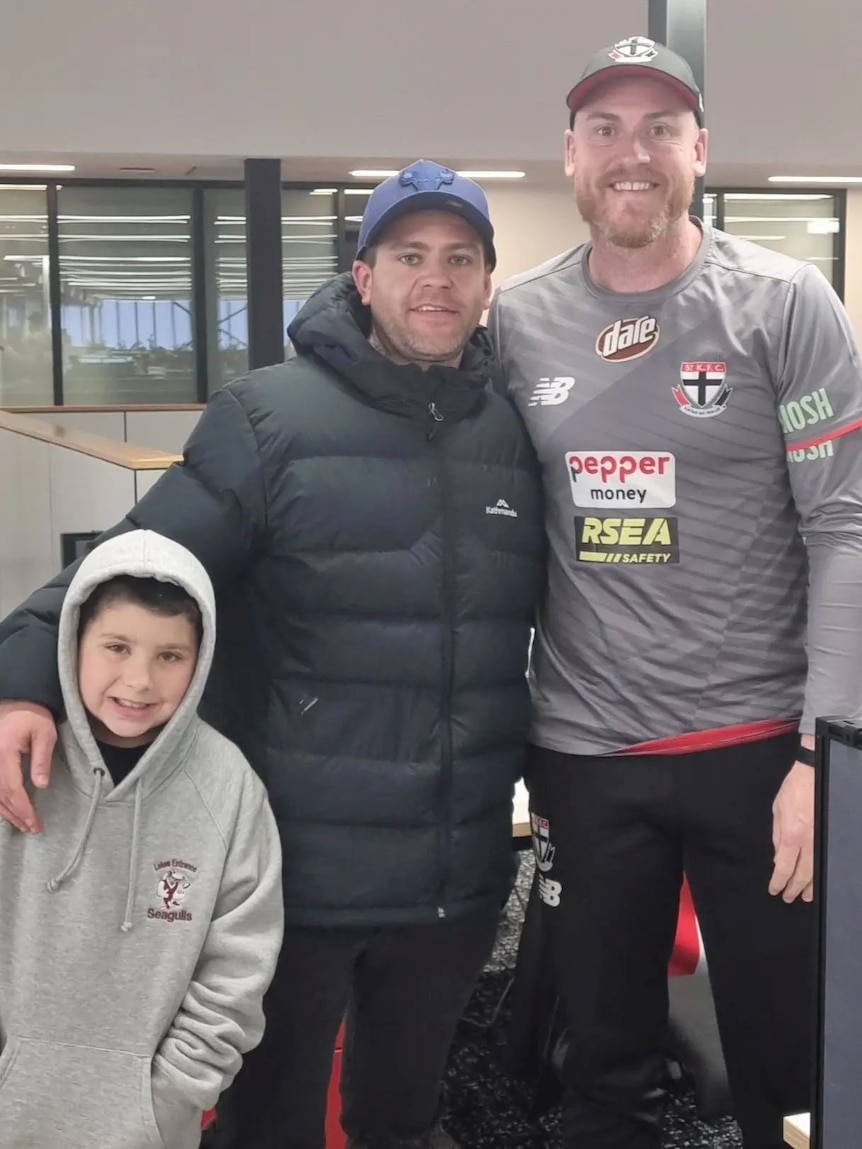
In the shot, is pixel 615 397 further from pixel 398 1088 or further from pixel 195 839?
pixel 398 1088

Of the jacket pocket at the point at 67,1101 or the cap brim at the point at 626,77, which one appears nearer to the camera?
the jacket pocket at the point at 67,1101

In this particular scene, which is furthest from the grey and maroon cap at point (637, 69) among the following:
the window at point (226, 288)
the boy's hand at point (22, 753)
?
the window at point (226, 288)

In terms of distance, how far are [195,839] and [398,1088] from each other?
498 mm

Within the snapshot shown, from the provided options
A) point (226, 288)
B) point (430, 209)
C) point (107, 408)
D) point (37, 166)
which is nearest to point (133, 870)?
point (430, 209)

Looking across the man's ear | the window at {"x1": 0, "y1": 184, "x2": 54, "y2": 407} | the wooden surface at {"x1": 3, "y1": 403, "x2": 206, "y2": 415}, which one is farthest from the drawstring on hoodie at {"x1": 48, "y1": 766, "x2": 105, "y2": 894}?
the window at {"x1": 0, "y1": 184, "x2": 54, "y2": 407}

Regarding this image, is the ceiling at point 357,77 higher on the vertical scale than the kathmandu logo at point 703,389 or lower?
higher

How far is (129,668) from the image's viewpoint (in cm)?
141

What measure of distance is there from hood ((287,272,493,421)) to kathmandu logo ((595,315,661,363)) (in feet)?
0.56

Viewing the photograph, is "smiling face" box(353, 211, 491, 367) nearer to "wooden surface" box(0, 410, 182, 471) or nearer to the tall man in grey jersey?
the tall man in grey jersey

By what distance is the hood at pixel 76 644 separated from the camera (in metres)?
1.40

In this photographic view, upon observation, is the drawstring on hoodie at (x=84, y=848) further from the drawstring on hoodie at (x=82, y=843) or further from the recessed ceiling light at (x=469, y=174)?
the recessed ceiling light at (x=469, y=174)

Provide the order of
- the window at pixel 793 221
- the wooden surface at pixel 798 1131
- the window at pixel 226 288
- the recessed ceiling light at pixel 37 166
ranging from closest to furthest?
the wooden surface at pixel 798 1131
the recessed ceiling light at pixel 37 166
the window at pixel 226 288
the window at pixel 793 221

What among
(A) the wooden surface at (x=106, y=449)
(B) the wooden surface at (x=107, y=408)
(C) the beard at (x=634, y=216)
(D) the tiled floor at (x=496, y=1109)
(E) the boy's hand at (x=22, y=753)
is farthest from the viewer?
(B) the wooden surface at (x=107, y=408)

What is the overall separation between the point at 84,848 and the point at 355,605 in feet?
1.36
